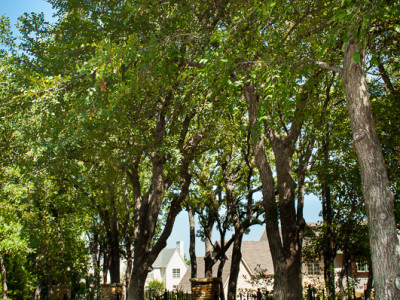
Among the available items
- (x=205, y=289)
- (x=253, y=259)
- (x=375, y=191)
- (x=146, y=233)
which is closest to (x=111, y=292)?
(x=146, y=233)

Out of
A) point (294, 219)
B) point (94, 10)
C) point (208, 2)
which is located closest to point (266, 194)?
point (294, 219)

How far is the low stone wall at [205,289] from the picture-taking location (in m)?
14.7

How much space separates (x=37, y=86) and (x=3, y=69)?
26.7 ft

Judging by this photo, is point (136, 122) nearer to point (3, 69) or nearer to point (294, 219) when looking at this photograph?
point (294, 219)

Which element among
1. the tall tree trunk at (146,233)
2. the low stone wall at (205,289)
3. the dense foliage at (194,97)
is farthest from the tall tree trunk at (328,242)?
the tall tree trunk at (146,233)

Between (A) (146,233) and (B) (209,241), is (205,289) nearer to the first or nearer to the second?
(A) (146,233)

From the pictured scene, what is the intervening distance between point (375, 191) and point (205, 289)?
35.0 feet

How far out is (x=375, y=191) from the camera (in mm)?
5703

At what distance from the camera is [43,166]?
12.1m

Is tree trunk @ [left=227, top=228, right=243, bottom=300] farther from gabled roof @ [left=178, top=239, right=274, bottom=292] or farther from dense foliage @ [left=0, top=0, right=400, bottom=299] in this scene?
gabled roof @ [left=178, top=239, right=274, bottom=292]

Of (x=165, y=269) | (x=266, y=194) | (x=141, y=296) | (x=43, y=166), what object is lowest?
(x=165, y=269)

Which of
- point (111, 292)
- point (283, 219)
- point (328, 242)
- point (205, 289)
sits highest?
point (283, 219)

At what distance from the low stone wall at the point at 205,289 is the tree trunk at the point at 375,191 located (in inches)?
403

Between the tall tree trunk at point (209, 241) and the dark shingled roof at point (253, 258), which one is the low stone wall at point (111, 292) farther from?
the dark shingled roof at point (253, 258)
